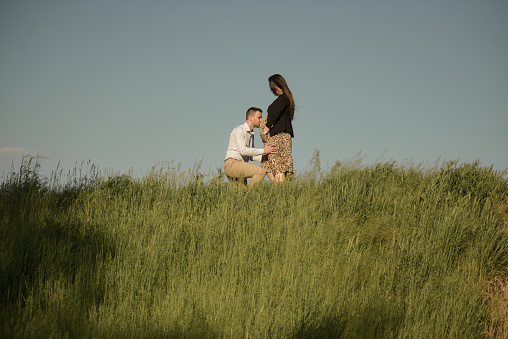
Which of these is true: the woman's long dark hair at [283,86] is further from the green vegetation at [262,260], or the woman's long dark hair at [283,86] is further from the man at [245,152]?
the green vegetation at [262,260]

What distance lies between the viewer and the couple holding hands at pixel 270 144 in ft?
27.3

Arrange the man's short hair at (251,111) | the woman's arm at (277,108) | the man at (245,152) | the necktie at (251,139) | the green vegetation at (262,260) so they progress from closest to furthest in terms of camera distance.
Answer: the green vegetation at (262,260) → the woman's arm at (277,108) → the man at (245,152) → the necktie at (251,139) → the man's short hair at (251,111)

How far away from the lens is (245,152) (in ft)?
29.0

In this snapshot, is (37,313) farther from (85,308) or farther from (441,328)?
(441,328)

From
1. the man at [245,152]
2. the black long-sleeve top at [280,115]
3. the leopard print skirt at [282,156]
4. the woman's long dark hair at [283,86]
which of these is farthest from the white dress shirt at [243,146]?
the woman's long dark hair at [283,86]

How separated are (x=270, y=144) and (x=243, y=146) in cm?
68

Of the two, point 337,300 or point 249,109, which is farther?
point 249,109

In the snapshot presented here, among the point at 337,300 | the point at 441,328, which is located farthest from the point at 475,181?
the point at 337,300

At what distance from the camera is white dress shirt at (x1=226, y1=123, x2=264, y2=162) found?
8828mm

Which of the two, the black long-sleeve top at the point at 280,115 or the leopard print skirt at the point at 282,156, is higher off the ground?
the black long-sleeve top at the point at 280,115

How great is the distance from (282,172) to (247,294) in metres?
4.06

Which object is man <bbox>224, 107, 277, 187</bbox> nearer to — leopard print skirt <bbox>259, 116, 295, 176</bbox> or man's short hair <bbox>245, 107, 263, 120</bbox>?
man's short hair <bbox>245, 107, 263, 120</bbox>

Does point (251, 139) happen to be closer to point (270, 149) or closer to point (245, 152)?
point (245, 152)

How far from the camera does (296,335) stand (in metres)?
3.98
